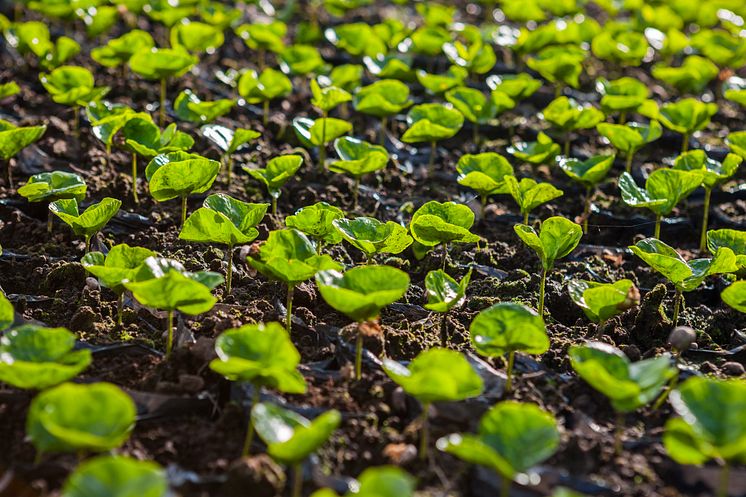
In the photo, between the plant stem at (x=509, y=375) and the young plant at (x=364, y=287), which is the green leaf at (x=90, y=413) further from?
the plant stem at (x=509, y=375)

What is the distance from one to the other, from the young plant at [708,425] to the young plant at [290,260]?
2.55 feet

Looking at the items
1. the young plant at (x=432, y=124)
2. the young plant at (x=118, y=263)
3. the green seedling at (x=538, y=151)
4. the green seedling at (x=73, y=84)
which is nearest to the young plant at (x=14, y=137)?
the green seedling at (x=73, y=84)

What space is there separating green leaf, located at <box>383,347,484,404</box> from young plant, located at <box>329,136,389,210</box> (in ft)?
3.63

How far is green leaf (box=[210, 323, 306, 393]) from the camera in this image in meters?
1.77

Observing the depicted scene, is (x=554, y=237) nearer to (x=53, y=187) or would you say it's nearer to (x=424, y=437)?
(x=424, y=437)

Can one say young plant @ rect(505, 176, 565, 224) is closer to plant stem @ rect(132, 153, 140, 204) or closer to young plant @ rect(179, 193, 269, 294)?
young plant @ rect(179, 193, 269, 294)

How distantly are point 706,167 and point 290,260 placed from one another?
1.51 meters

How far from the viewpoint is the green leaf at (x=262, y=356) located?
177 centimetres

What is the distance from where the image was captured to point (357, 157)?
2.92 meters

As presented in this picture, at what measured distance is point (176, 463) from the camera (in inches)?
72.3

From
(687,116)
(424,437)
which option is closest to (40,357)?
(424,437)

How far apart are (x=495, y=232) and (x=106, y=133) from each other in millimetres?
1212

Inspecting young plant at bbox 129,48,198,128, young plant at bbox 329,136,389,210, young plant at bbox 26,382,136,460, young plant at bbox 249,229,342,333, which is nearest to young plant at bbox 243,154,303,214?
young plant at bbox 329,136,389,210

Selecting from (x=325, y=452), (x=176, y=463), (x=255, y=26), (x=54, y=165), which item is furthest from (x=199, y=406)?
(x=255, y=26)
